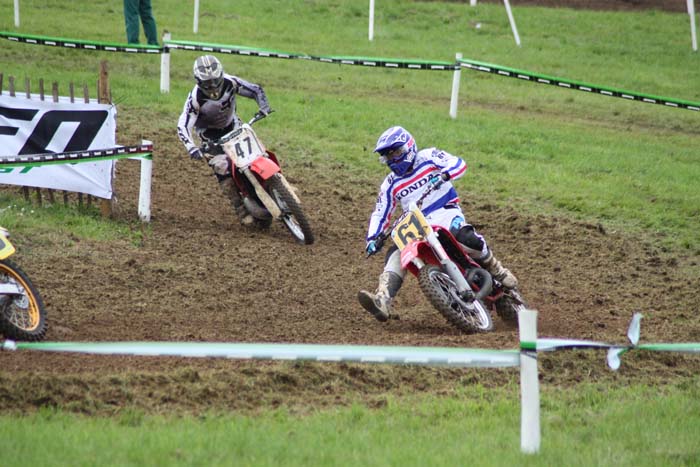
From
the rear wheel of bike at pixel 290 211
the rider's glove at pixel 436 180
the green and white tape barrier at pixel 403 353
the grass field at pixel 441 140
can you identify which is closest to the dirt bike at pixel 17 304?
the grass field at pixel 441 140

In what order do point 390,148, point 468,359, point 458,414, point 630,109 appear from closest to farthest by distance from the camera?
point 468,359 < point 458,414 < point 390,148 < point 630,109

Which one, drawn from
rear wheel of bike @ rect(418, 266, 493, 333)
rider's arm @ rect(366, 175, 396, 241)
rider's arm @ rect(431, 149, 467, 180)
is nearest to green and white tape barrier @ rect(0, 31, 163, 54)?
rider's arm @ rect(366, 175, 396, 241)

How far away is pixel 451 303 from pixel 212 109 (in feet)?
17.0

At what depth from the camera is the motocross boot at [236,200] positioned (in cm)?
1323

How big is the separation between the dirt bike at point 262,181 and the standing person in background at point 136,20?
8.91 meters

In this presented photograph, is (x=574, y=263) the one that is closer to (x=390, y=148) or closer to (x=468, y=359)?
(x=390, y=148)

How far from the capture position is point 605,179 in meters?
16.8

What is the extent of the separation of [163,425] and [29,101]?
6.72 meters

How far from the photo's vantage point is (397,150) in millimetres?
9883

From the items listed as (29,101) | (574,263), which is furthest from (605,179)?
(29,101)

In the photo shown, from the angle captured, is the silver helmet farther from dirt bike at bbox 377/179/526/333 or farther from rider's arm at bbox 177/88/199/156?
dirt bike at bbox 377/179/526/333

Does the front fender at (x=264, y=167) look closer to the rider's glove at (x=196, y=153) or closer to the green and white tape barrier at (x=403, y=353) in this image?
the rider's glove at (x=196, y=153)

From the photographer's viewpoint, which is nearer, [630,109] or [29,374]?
[29,374]

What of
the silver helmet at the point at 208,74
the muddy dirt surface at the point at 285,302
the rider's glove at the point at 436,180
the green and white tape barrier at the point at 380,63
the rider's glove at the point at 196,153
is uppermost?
the silver helmet at the point at 208,74
